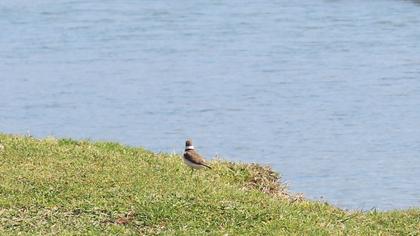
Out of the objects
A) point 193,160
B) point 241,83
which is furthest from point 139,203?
point 241,83

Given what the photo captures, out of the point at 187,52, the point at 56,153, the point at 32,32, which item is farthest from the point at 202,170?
the point at 32,32

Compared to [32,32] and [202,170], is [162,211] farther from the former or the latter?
[32,32]

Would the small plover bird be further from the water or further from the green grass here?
the water

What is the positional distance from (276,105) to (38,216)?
15543mm

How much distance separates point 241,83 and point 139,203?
58.9 ft

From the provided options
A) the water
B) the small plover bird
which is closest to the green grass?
the small plover bird

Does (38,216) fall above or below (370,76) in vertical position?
above

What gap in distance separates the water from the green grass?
181 inches

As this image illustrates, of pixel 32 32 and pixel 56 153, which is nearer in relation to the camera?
pixel 56 153

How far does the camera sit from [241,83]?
92.4ft

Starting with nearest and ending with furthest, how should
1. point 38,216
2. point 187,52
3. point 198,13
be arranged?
point 38,216, point 187,52, point 198,13

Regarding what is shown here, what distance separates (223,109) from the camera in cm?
2508

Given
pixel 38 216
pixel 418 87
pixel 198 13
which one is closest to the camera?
pixel 38 216

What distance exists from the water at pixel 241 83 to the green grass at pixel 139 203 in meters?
4.61
